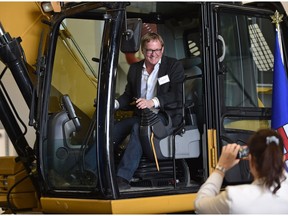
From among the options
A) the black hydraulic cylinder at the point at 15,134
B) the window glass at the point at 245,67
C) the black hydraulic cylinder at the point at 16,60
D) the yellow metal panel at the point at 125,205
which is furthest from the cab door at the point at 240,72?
the black hydraulic cylinder at the point at 15,134

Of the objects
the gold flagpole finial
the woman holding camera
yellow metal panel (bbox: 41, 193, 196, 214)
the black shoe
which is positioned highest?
the gold flagpole finial

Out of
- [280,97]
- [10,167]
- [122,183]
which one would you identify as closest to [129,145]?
[122,183]

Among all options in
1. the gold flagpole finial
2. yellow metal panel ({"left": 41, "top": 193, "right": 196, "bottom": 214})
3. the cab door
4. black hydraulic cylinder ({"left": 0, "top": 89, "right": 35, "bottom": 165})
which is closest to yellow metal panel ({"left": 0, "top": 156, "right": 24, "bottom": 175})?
black hydraulic cylinder ({"left": 0, "top": 89, "right": 35, "bottom": 165})

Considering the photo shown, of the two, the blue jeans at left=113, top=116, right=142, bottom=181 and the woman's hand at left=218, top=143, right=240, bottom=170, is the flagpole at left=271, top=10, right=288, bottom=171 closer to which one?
the blue jeans at left=113, top=116, right=142, bottom=181

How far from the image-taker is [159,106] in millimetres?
4109

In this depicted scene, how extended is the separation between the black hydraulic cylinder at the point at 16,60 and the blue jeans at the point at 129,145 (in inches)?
27.3

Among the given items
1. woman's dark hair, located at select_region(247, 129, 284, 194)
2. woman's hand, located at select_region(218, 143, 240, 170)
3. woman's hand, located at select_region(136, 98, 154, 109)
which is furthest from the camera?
woman's hand, located at select_region(136, 98, 154, 109)

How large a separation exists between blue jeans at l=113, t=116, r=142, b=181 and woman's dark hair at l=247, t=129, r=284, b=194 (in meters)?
1.47

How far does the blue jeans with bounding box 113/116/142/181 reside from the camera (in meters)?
3.97

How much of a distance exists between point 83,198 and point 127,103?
2.44ft

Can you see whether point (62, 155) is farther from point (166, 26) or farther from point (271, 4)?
point (271, 4)

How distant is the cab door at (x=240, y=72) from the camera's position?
4195mm

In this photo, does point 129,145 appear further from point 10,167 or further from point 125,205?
point 10,167

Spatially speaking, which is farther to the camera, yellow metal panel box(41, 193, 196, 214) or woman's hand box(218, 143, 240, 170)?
yellow metal panel box(41, 193, 196, 214)
